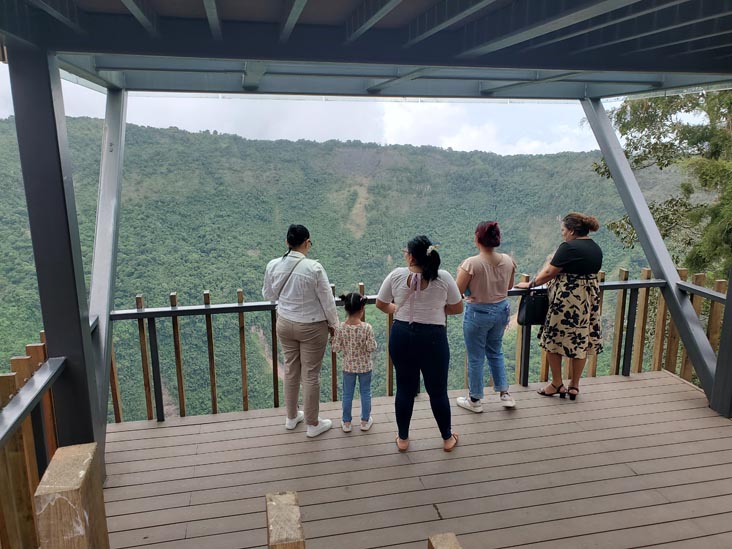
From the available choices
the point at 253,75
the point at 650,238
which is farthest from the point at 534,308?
the point at 253,75

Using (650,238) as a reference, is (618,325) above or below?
below

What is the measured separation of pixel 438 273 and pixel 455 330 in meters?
14.5

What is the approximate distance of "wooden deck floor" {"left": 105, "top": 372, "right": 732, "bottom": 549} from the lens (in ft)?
8.38

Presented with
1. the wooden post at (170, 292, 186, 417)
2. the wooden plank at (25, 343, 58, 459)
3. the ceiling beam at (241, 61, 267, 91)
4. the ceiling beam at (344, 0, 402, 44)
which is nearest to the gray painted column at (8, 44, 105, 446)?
the wooden plank at (25, 343, 58, 459)

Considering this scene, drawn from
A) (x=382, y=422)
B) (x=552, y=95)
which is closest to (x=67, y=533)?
(x=382, y=422)

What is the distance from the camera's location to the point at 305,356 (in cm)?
330

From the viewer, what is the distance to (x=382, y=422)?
12.1 feet

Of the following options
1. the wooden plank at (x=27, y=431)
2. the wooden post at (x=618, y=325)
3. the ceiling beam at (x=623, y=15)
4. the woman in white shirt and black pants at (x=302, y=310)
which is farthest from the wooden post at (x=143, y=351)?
the wooden post at (x=618, y=325)

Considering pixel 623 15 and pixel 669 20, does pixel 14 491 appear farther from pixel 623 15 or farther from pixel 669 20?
pixel 669 20

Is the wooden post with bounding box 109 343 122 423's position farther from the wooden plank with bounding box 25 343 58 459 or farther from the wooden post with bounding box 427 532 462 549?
the wooden post with bounding box 427 532 462 549

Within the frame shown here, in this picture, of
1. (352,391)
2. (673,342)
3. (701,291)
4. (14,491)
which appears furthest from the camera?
(673,342)

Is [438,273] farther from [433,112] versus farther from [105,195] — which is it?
[433,112]

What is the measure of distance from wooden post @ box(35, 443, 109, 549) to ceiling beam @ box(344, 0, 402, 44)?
6.27 feet

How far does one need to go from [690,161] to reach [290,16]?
29.2 ft
